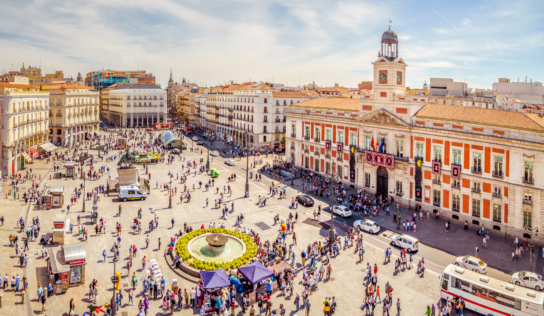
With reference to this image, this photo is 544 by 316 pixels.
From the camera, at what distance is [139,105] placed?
122375 millimetres

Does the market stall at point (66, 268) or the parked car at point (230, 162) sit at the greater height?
the parked car at point (230, 162)

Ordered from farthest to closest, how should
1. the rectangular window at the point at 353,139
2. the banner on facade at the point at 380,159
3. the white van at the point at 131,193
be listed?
the rectangular window at the point at 353,139
the banner on facade at the point at 380,159
the white van at the point at 131,193

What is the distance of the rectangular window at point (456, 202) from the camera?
1563 inches

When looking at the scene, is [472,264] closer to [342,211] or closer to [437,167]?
[437,167]

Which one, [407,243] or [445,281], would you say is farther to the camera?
[407,243]

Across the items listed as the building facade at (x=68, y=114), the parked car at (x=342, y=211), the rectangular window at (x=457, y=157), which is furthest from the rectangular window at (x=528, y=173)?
the building facade at (x=68, y=114)

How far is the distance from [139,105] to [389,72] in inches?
3758

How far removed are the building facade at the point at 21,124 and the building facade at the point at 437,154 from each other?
150 feet

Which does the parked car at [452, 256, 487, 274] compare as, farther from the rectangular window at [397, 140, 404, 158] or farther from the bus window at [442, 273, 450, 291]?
the rectangular window at [397, 140, 404, 158]

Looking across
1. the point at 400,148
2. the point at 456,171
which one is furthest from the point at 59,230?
the point at 456,171

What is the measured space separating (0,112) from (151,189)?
81.6 feet

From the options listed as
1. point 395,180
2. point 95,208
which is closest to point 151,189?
point 95,208

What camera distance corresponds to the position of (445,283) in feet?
81.8

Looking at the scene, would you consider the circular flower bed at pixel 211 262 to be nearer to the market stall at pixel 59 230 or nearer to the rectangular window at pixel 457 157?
the market stall at pixel 59 230
